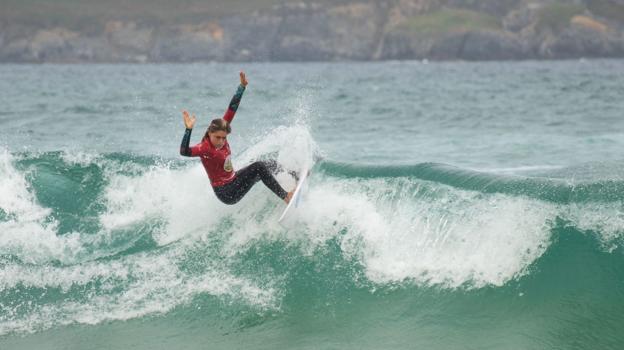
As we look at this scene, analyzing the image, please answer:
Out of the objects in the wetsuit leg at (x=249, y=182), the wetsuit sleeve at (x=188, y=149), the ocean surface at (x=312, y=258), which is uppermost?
the wetsuit sleeve at (x=188, y=149)

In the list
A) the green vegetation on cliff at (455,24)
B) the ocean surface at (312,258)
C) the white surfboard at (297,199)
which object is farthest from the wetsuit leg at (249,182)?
the green vegetation on cliff at (455,24)

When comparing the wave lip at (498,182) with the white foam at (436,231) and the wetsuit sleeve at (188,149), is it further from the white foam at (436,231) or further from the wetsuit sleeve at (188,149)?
the wetsuit sleeve at (188,149)

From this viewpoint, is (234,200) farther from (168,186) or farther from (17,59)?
(17,59)

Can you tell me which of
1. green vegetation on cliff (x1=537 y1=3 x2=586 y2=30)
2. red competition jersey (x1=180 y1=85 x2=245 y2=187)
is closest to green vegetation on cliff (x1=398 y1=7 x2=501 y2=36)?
green vegetation on cliff (x1=537 y1=3 x2=586 y2=30)

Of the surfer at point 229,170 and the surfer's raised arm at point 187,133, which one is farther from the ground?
the surfer's raised arm at point 187,133

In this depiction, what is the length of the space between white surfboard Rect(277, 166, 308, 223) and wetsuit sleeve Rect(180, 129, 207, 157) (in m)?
1.13

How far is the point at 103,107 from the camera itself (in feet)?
107

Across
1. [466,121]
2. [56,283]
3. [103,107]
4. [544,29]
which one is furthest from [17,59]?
[56,283]

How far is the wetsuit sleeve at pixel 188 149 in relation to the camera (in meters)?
8.62

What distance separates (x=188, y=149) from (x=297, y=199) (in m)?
1.46

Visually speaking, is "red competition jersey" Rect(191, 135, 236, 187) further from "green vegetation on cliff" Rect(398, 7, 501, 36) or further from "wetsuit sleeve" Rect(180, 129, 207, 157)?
"green vegetation on cliff" Rect(398, 7, 501, 36)

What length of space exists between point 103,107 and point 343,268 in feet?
82.2

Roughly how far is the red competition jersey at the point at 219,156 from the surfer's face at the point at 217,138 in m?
0.06

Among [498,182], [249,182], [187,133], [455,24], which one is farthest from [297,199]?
[455,24]
